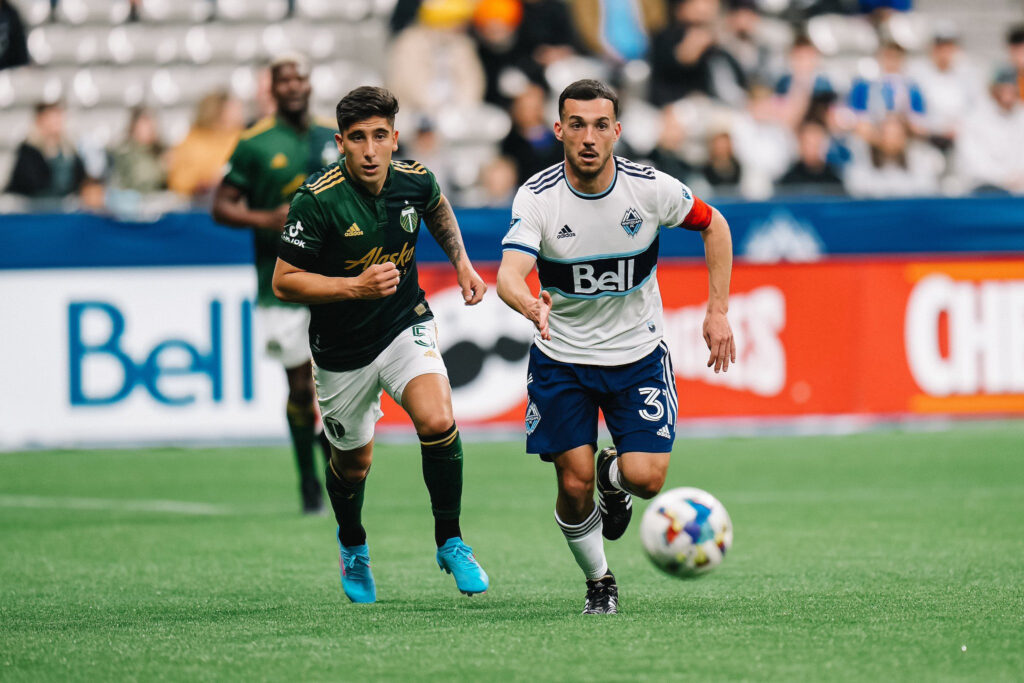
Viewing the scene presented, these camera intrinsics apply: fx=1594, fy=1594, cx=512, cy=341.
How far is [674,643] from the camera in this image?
579 cm

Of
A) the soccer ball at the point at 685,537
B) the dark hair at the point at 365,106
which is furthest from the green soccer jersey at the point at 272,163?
the soccer ball at the point at 685,537

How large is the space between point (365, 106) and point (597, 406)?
1.66m

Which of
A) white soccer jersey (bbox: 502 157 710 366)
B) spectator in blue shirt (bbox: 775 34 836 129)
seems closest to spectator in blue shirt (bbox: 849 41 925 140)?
spectator in blue shirt (bbox: 775 34 836 129)

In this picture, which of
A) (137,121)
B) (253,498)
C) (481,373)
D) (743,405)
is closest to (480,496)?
(253,498)

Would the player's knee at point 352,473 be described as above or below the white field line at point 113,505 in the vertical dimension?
A: above

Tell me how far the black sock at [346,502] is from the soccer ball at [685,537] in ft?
5.21

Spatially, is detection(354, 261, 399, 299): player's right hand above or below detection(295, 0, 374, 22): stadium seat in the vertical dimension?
below

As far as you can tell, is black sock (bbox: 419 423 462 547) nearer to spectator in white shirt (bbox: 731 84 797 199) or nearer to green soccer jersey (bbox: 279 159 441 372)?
green soccer jersey (bbox: 279 159 441 372)

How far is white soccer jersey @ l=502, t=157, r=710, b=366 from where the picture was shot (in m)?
6.86

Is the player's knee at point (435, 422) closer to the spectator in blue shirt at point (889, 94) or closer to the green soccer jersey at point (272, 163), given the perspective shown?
the green soccer jersey at point (272, 163)

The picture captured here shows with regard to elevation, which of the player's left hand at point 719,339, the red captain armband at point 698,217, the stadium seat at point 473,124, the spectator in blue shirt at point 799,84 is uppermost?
the spectator in blue shirt at point 799,84

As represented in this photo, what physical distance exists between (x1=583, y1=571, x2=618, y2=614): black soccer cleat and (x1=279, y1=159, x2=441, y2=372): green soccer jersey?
1.49 metres

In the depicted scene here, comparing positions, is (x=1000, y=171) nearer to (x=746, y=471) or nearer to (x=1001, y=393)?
(x=1001, y=393)

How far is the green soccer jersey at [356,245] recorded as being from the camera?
703 centimetres
